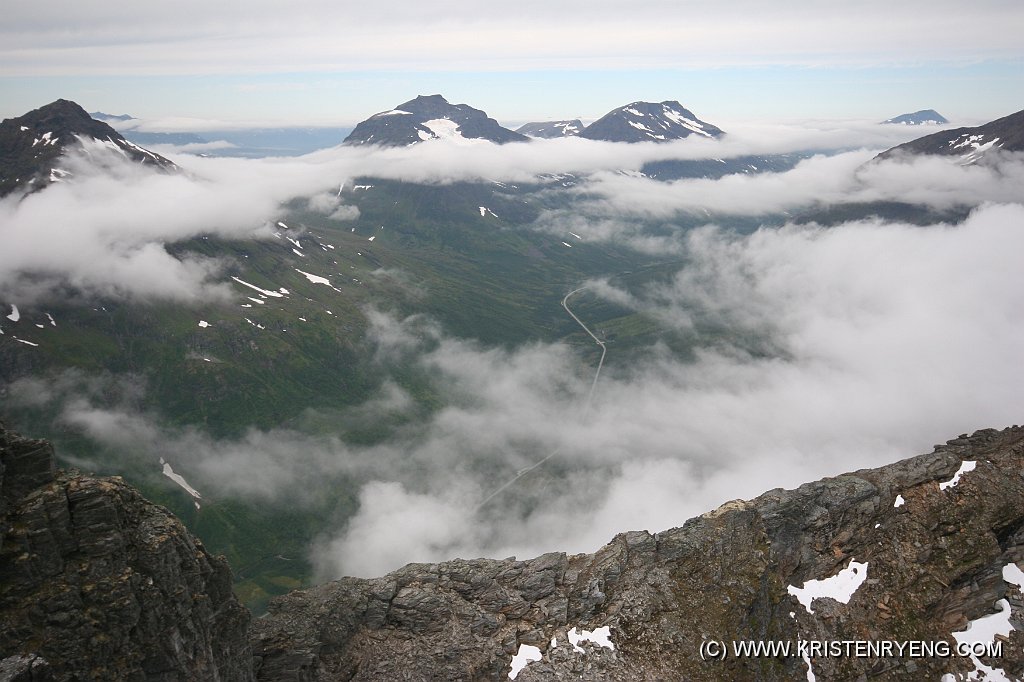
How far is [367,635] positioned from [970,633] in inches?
2178

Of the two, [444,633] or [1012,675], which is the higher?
[1012,675]

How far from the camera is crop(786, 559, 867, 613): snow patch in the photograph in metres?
55.0

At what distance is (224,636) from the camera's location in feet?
151

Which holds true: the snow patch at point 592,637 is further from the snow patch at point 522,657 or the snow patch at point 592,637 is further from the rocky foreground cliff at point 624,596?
the snow patch at point 522,657

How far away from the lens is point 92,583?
37.4m

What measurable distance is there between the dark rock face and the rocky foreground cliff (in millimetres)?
127

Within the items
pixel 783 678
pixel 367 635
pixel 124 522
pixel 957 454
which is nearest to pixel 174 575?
pixel 124 522

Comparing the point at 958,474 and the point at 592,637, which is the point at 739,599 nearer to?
the point at 592,637

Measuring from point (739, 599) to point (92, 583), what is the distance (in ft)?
177

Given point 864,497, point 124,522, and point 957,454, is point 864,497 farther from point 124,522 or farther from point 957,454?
point 124,522

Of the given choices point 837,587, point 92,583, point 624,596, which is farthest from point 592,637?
point 92,583

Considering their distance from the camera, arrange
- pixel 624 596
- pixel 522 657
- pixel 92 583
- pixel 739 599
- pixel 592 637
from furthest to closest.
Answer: pixel 624 596 < pixel 739 599 < pixel 592 637 < pixel 522 657 < pixel 92 583

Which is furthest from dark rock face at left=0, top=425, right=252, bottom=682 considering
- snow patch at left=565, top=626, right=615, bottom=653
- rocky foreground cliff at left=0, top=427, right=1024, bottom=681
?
snow patch at left=565, top=626, right=615, bottom=653

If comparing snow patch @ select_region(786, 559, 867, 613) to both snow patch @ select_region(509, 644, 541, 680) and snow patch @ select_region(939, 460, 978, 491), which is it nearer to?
snow patch @ select_region(939, 460, 978, 491)
